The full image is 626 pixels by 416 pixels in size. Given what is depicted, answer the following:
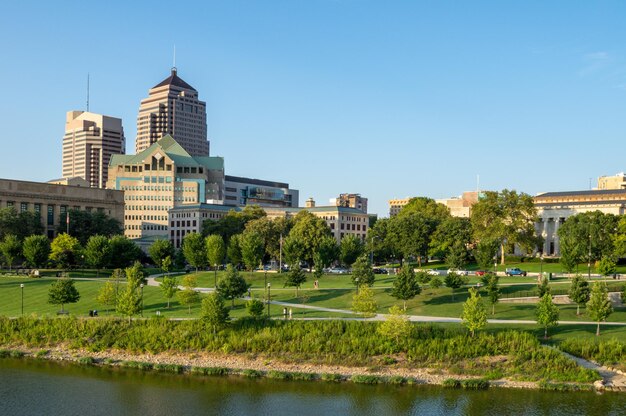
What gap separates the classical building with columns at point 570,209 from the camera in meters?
148

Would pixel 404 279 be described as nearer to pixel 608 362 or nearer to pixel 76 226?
pixel 608 362

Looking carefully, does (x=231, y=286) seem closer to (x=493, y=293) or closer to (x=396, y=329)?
(x=396, y=329)

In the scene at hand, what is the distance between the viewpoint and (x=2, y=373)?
2516 inches

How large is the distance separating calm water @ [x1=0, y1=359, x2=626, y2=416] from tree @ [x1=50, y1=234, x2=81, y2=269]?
2493 inches

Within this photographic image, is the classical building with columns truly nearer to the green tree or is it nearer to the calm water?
the green tree

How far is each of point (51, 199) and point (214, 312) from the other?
339 feet

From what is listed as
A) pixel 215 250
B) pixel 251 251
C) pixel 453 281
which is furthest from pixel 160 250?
pixel 453 281

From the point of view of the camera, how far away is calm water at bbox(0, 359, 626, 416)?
5266 centimetres

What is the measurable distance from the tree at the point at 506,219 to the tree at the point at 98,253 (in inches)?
2767

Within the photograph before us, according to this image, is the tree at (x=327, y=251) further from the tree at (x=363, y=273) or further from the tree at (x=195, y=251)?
the tree at (x=195, y=251)

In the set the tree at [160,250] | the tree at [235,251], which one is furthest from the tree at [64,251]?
the tree at [235,251]

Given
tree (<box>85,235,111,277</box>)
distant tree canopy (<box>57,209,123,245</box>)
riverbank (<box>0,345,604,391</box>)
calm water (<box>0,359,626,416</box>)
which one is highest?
distant tree canopy (<box>57,209,123,245</box>)

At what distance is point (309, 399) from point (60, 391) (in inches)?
831

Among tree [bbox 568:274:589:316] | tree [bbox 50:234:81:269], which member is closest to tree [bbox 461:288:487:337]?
tree [bbox 568:274:589:316]
